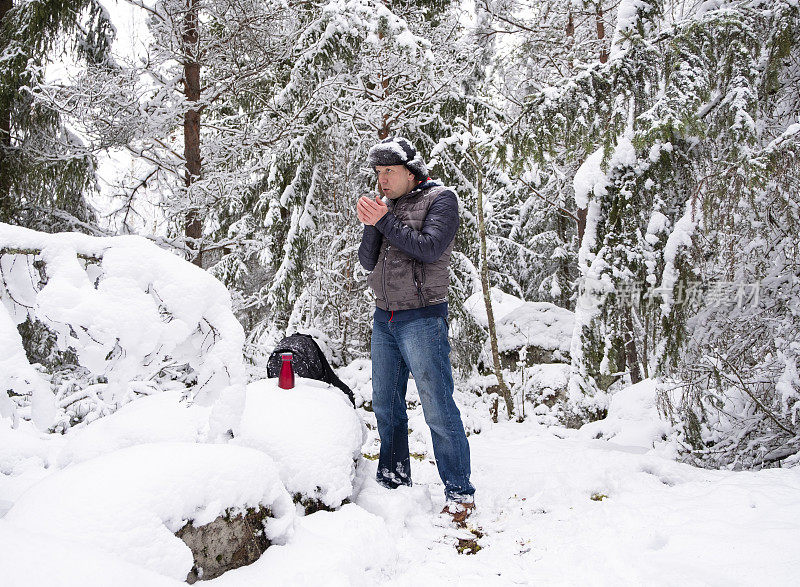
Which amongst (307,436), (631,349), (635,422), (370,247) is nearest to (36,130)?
(370,247)

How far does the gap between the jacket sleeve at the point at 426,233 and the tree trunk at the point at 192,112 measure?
13.9ft

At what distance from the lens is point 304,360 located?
11.7ft

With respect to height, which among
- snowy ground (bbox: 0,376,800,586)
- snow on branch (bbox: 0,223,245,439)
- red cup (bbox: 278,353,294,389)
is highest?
snow on branch (bbox: 0,223,245,439)

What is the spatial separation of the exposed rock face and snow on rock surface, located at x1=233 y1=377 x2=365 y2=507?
0.49 metres

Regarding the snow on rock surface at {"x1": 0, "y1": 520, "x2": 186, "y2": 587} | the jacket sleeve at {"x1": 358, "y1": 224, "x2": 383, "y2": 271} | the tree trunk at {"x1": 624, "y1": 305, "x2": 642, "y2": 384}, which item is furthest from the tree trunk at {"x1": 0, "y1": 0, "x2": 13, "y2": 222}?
the tree trunk at {"x1": 624, "y1": 305, "x2": 642, "y2": 384}

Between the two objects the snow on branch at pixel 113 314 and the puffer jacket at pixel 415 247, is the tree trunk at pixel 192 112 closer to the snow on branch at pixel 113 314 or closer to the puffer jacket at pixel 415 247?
the puffer jacket at pixel 415 247

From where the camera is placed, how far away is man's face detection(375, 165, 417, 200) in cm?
322

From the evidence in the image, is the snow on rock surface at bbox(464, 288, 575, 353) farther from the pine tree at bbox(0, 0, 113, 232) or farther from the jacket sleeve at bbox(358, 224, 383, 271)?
the pine tree at bbox(0, 0, 113, 232)

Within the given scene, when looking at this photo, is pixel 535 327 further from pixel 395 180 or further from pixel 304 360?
pixel 395 180

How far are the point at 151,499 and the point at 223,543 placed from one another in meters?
0.40

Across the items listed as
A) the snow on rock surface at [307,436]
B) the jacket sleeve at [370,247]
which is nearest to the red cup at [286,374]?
the snow on rock surface at [307,436]

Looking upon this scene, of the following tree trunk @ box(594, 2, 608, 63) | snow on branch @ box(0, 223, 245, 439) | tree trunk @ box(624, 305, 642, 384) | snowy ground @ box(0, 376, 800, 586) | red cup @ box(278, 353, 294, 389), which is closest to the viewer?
snow on branch @ box(0, 223, 245, 439)

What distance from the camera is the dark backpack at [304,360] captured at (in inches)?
140

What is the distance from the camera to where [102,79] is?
5648mm
